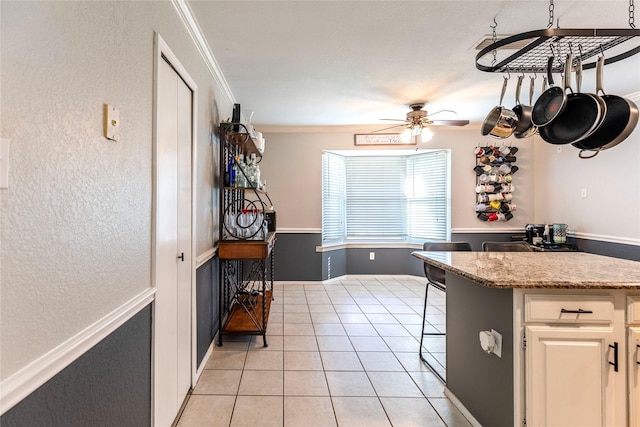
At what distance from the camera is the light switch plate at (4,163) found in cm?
65

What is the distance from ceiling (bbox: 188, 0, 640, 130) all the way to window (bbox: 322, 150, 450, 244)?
52.8 inches

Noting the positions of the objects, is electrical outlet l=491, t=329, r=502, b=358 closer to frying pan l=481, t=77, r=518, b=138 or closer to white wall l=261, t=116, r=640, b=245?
frying pan l=481, t=77, r=518, b=138

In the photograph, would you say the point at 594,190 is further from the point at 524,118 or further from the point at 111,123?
the point at 111,123

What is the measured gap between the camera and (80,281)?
924 millimetres

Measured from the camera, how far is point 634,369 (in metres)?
1.33

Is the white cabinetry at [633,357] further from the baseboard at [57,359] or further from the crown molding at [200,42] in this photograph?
the crown molding at [200,42]

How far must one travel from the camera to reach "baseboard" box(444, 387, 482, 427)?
66.3 inches

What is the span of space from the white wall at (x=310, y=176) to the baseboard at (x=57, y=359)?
3.51m

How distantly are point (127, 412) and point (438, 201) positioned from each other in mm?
4606

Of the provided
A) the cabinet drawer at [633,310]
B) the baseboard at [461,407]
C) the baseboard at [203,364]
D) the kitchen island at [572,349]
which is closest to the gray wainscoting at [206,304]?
the baseboard at [203,364]

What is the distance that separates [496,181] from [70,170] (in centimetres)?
499

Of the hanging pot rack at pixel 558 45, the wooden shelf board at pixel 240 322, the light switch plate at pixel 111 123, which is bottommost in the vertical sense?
the wooden shelf board at pixel 240 322

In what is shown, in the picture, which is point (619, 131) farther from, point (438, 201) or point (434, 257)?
point (438, 201)

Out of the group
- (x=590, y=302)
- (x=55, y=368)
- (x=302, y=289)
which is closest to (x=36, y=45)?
(x=55, y=368)
